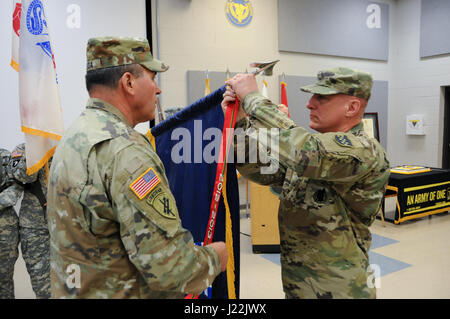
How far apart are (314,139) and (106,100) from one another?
0.69 meters

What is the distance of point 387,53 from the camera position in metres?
7.32

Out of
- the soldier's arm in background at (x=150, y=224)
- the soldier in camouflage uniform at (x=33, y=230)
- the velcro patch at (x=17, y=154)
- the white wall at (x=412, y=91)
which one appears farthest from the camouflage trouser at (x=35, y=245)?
the white wall at (x=412, y=91)

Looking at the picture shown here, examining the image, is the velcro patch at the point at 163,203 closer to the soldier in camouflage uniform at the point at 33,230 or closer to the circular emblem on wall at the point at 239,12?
the soldier in camouflage uniform at the point at 33,230

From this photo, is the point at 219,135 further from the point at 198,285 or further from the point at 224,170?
the point at 198,285

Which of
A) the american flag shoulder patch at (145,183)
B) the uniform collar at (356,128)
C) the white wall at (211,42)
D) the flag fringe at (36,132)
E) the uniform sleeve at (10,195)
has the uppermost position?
the white wall at (211,42)

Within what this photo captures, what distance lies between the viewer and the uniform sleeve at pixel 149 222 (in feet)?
2.90

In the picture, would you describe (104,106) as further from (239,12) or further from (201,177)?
(239,12)

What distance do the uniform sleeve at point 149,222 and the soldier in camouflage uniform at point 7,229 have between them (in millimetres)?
2023

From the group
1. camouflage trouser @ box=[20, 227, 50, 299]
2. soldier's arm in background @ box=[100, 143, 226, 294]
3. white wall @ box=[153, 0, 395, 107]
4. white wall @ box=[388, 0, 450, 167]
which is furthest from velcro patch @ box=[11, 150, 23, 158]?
white wall @ box=[388, 0, 450, 167]

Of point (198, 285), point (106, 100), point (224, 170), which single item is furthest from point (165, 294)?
point (106, 100)

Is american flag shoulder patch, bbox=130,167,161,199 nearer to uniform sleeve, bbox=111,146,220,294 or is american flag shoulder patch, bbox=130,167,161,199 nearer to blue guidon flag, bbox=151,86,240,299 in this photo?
uniform sleeve, bbox=111,146,220,294

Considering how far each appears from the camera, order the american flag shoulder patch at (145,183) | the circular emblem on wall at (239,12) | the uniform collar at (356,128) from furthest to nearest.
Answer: the circular emblem on wall at (239,12), the uniform collar at (356,128), the american flag shoulder patch at (145,183)

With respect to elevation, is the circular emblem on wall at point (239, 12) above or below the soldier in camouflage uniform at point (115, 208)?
above

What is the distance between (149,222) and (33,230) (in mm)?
2107
